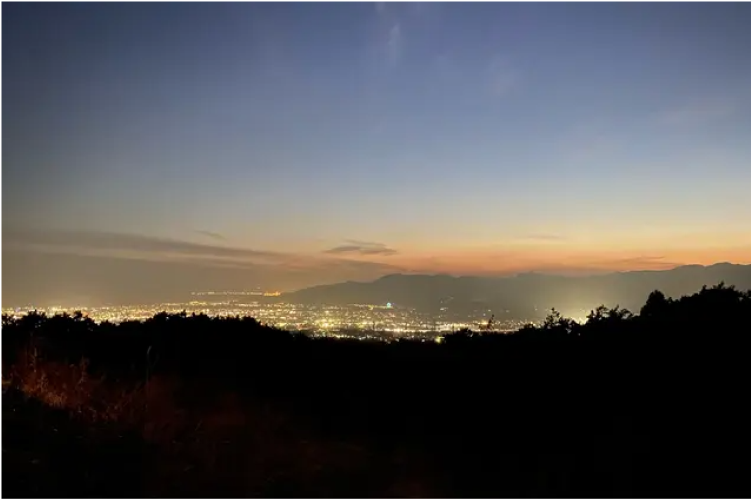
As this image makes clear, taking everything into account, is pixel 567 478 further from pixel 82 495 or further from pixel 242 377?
pixel 242 377

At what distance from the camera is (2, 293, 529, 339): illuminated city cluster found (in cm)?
1445

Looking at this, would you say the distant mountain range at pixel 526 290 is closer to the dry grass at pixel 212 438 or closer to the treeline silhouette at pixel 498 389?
the treeline silhouette at pixel 498 389

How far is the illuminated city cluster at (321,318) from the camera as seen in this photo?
1445cm

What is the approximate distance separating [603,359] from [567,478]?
4174 millimetres

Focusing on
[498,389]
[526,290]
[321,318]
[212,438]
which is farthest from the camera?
[526,290]

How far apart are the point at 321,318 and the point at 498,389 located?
9272 millimetres

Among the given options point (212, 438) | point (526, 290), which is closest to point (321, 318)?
point (526, 290)

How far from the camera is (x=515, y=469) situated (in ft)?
20.1

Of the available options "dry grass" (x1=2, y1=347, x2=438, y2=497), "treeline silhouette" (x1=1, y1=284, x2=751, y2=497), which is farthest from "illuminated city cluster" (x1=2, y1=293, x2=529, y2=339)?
"dry grass" (x1=2, y1=347, x2=438, y2=497)

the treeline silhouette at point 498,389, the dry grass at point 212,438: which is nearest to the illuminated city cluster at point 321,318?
the treeline silhouette at point 498,389

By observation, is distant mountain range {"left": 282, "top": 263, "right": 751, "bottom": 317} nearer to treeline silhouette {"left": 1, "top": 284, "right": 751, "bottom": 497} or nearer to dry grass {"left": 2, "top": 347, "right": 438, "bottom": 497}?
treeline silhouette {"left": 1, "top": 284, "right": 751, "bottom": 497}

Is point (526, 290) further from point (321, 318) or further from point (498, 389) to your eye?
point (498, 389)

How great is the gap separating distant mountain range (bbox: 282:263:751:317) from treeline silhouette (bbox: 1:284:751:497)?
5.19 ft

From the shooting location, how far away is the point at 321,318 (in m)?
17.4
